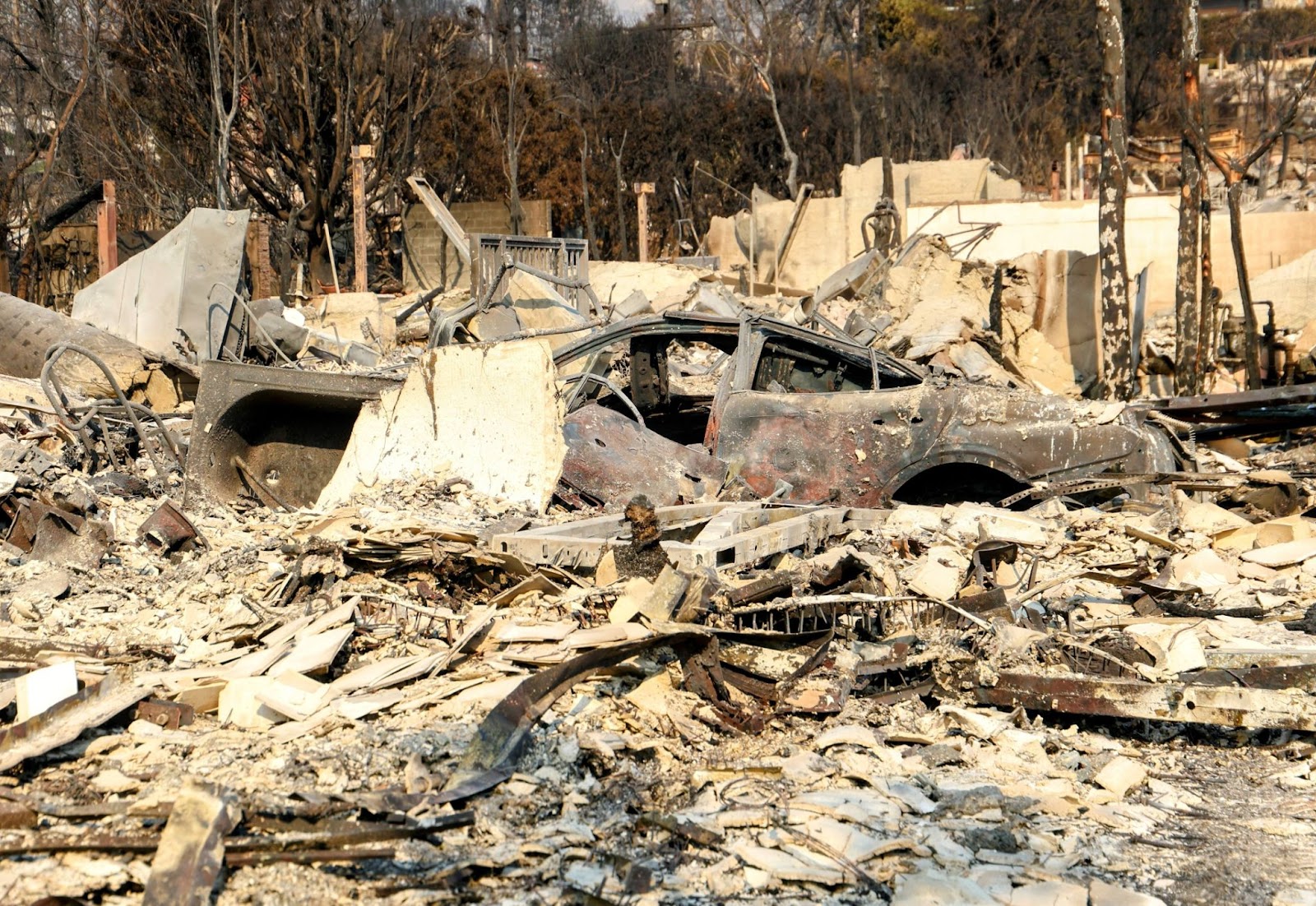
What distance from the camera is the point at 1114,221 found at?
47.7ft

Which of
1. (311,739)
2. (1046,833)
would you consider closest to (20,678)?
(311,739)

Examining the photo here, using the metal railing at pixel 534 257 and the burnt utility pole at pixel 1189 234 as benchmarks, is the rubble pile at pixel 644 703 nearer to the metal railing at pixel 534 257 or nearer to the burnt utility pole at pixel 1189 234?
the metal railing at pixel 534 257

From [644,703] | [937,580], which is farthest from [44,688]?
[937,580]

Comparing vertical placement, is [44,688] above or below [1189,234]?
below

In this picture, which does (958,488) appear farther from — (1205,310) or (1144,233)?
(1144,233)

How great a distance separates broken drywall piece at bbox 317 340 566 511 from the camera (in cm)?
688

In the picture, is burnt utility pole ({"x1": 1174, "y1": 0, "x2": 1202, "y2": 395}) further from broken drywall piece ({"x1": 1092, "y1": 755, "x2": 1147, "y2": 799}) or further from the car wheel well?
broken drywall piece ({"x1": 1092, "y1": 755, "x2": 1147, "y2": 799})

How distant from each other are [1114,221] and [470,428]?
391 inches

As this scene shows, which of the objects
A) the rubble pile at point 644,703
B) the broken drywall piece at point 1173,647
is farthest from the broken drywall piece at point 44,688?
the broken drywall piece at point 1173,647

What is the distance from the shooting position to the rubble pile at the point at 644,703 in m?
3.31

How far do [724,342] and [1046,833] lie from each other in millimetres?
4392

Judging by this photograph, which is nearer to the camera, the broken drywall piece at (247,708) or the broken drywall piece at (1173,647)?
the broken drywall piece at (247,708)

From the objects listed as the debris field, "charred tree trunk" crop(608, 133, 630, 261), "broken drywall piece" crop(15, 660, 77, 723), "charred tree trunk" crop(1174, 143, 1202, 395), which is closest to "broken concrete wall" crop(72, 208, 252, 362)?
the debris field

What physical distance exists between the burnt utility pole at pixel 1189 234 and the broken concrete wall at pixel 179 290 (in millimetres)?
10290
